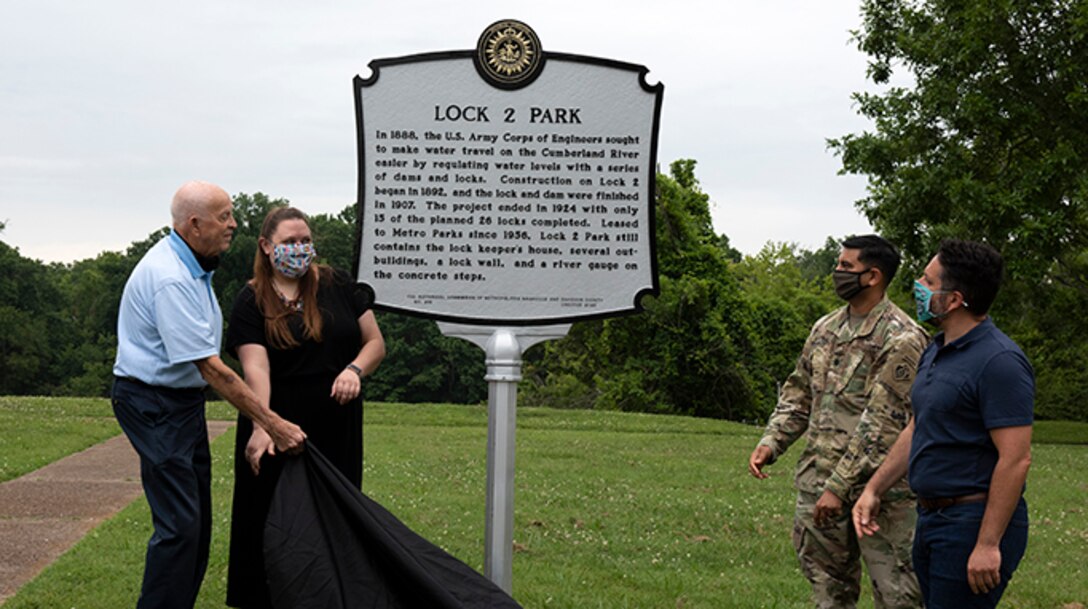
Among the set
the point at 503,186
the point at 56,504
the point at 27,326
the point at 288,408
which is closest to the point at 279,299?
the point at 288,408

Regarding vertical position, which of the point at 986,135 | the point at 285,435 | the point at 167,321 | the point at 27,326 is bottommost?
the point at 285,435

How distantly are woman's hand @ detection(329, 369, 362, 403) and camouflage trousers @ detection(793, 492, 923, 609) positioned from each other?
83.0 inches

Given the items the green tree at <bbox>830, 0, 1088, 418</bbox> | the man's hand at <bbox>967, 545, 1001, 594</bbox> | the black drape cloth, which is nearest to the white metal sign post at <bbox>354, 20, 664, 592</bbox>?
the black drape cloth

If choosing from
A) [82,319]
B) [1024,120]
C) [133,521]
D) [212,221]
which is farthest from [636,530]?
[82,319]

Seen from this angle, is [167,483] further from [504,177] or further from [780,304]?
[780,304]

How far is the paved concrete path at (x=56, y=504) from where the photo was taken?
820 centimetres

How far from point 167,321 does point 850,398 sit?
3033mm

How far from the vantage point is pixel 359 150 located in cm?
569

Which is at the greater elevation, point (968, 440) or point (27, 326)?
point (27, 326)

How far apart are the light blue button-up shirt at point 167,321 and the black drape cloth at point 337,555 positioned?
66 cm

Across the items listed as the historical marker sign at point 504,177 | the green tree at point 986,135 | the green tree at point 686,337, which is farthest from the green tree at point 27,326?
the historical marker sign at point 504,177

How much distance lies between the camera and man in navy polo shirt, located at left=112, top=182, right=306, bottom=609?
17.0ft

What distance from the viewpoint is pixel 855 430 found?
5.15m

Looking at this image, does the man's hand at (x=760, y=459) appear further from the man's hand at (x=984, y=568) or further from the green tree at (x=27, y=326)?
the green tree at (x=27, y=326)
